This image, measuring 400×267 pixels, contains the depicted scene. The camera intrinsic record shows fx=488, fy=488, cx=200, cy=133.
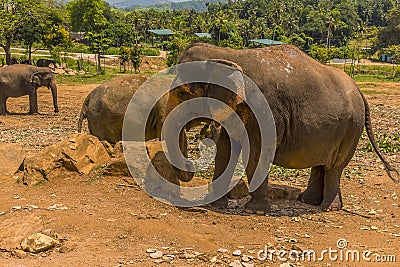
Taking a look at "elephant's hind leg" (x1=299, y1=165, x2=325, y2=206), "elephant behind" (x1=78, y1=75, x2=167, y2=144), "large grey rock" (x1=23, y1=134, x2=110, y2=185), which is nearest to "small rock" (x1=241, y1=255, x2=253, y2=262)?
"elephant's hind leg" (x1=299, y1=165, x2=325, y2=206)

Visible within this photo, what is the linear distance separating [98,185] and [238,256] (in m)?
3.10

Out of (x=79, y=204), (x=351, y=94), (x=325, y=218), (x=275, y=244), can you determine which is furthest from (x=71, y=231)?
(x=351, y=94)

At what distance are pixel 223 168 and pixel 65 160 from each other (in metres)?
2.63

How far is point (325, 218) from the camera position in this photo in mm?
7480

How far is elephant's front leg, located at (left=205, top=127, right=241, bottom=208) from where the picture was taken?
7.61 metres

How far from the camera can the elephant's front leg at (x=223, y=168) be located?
7.61m

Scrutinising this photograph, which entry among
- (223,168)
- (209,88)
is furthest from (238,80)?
(223,168)

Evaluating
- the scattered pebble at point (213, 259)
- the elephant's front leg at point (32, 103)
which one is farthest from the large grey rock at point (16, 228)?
the elephant's front leg at point (32, 103)

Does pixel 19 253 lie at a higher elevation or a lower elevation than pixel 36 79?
lower

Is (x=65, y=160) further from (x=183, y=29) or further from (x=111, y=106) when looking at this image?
(x=183, y=29)

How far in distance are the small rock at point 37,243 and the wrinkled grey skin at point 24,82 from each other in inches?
608

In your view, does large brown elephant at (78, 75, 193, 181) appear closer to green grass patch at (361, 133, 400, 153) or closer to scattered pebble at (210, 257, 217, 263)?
scattered pebble at (210, 257, 217, 263)

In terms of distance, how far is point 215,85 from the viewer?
7074 mm

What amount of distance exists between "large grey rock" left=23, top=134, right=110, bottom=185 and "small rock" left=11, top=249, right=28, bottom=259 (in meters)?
2.76
